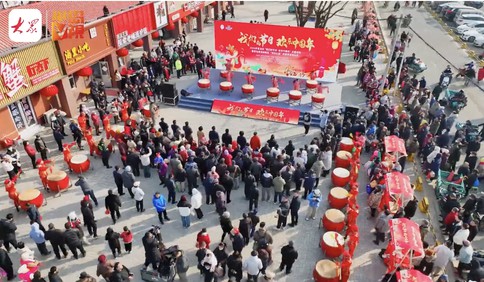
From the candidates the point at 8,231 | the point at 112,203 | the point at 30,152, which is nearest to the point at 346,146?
the point at 112,203

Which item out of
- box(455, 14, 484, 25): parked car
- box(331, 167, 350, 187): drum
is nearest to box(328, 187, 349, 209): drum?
box(331, 167, 350, 187): drum

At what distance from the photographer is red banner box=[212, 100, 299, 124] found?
19.8 m

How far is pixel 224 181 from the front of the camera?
1362cm

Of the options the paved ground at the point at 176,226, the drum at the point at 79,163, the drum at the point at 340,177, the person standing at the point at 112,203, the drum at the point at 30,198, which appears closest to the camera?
the paved ground at the point at 176,226

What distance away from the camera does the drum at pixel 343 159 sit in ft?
51.4

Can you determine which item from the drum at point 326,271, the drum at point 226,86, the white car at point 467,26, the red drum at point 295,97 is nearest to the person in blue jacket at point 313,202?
the drum at point 326,271

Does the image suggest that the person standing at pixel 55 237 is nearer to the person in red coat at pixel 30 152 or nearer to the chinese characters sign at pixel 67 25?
the person in red coat at pixel 30 152

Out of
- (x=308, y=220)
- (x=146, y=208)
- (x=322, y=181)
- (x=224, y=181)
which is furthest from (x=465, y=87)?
Answer: (x=146, y=208)

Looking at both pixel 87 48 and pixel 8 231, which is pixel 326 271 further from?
pixel 87 48

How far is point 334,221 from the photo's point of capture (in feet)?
41.3

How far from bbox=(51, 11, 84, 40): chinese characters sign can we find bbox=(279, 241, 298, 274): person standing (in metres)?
14.6

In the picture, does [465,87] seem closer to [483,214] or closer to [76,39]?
[483,214]

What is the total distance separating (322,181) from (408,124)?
506 cm

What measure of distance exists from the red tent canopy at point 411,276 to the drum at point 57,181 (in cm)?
1219
